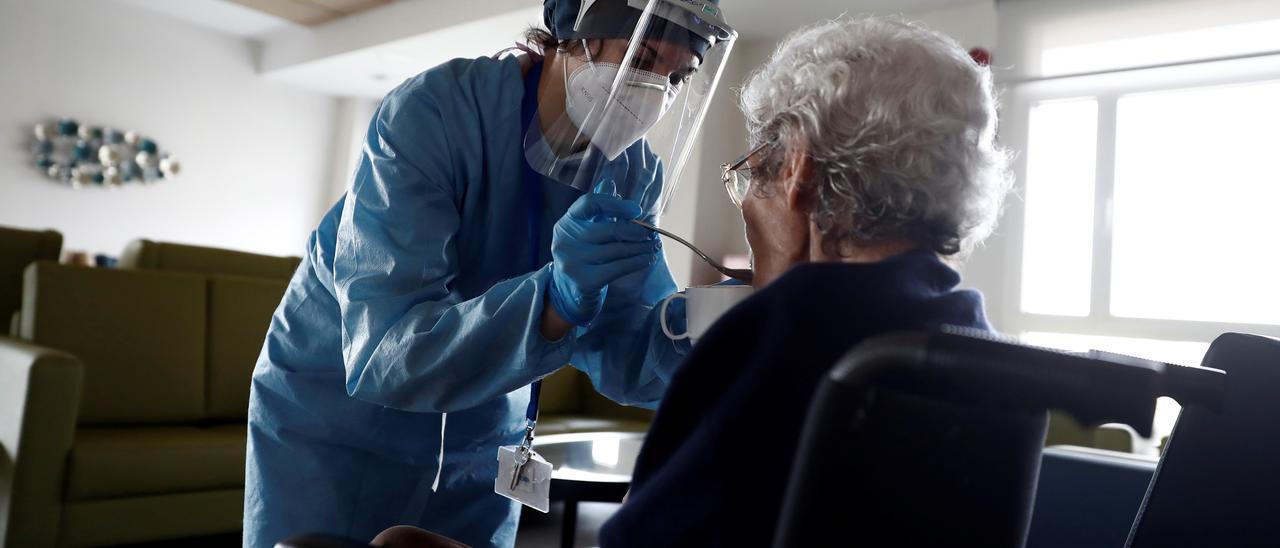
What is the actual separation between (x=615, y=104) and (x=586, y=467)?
1.18 meters

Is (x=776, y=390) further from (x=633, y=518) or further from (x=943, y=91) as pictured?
(x=943, y=91)

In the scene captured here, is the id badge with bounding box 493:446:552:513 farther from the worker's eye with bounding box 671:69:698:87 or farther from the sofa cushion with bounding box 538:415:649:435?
the sofa cushion with bounding box 538:415:649:435

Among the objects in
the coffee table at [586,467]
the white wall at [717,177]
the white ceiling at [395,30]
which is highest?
the white ceiling at [395,30]

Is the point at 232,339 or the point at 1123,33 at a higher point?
the point at 1123,33

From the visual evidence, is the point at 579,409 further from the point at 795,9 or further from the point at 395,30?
the point at 395,30

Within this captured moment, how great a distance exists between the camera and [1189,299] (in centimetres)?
385

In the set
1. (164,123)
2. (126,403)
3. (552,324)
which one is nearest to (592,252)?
(552,324)

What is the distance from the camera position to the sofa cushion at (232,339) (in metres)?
2.73

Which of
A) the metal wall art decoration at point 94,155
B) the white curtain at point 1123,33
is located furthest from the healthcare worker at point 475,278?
the metal wall art decoration at point 94,155

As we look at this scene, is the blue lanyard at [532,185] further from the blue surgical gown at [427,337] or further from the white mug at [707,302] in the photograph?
the white mug at [707,302]

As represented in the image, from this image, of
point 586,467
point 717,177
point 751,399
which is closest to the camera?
point 751,399

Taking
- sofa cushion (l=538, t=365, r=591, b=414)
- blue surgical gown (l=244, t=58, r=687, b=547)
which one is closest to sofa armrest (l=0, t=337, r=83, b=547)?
blue surgical gown (l=244, t=58, r=687, b=547)

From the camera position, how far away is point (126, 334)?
254 cm

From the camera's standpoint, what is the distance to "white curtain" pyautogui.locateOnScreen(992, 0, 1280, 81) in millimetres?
3691
